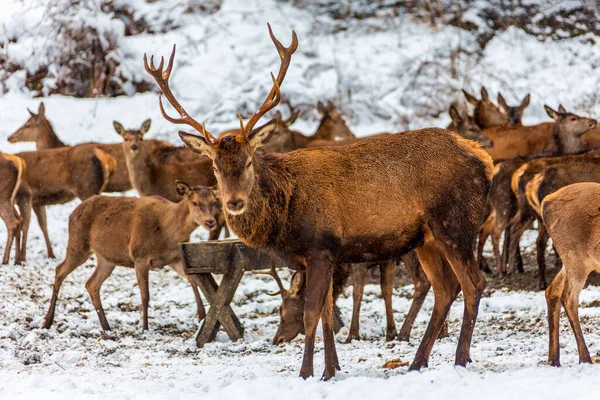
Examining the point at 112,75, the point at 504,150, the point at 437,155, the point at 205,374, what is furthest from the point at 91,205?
the point at 112,75

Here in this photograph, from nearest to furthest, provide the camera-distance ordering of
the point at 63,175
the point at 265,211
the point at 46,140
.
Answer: the point at 265,211
the point at 63,175
the point at 46,140

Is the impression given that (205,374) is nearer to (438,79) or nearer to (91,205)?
Result: (91,205)

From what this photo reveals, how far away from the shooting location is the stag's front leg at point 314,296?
22.1 ft

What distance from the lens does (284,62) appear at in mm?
7652

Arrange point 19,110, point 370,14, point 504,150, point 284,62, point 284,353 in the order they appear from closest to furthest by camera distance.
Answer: point 284,62, point 284,353, point 504,150, point 19,110, point 370,14

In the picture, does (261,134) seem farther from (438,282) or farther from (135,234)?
(135,234)

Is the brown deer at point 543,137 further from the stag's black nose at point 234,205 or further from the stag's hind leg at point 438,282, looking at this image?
the stag's black nose at point 234,205

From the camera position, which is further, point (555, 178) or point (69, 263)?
point (555, 178)

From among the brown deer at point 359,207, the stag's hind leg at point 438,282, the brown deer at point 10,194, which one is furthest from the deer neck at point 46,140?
the stag's hind leg at point 438,282

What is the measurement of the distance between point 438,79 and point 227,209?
18.4 metres

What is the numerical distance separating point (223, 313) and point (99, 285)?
6.41ft

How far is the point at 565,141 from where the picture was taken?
14.8 m

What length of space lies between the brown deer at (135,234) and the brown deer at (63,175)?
4.37 meters

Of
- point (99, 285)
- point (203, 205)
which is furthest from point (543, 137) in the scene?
point (99, 285)
